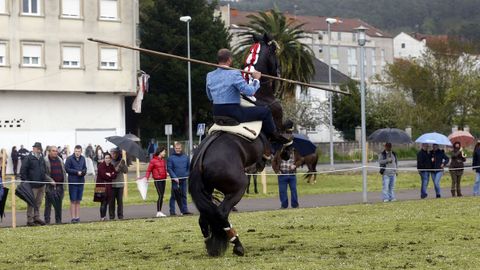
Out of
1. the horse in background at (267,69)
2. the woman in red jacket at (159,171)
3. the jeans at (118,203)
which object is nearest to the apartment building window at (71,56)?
the woman in red jacket at (159,171)

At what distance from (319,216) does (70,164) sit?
754cm

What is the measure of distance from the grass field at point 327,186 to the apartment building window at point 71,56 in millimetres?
22861

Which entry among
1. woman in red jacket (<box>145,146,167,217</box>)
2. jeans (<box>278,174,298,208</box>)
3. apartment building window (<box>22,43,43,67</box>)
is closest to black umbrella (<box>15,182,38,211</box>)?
woman in red jacket (<box>145,146,167,217</box>)

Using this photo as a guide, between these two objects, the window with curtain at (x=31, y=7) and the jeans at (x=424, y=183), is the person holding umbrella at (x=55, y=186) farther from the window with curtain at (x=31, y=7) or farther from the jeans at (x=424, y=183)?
the window with curtain at (x=31, y=7)

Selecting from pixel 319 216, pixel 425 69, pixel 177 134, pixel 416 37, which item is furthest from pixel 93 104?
pixel 416 37

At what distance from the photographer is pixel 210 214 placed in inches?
519

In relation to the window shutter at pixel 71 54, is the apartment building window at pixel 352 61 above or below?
above

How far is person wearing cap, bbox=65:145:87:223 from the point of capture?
80.5ft

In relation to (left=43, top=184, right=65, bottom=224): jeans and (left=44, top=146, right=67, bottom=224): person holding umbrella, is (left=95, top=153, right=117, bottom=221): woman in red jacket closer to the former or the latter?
(left=44, top=146, right=67, bottom=224): person holding umbrella

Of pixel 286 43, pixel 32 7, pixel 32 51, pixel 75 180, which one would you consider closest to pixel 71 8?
pixel 32 7

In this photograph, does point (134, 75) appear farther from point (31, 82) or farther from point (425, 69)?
point (425, 69)

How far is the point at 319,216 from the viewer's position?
21.0 metres

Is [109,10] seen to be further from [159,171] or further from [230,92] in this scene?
[230,92]

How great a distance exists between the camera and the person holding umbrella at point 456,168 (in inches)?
1214
